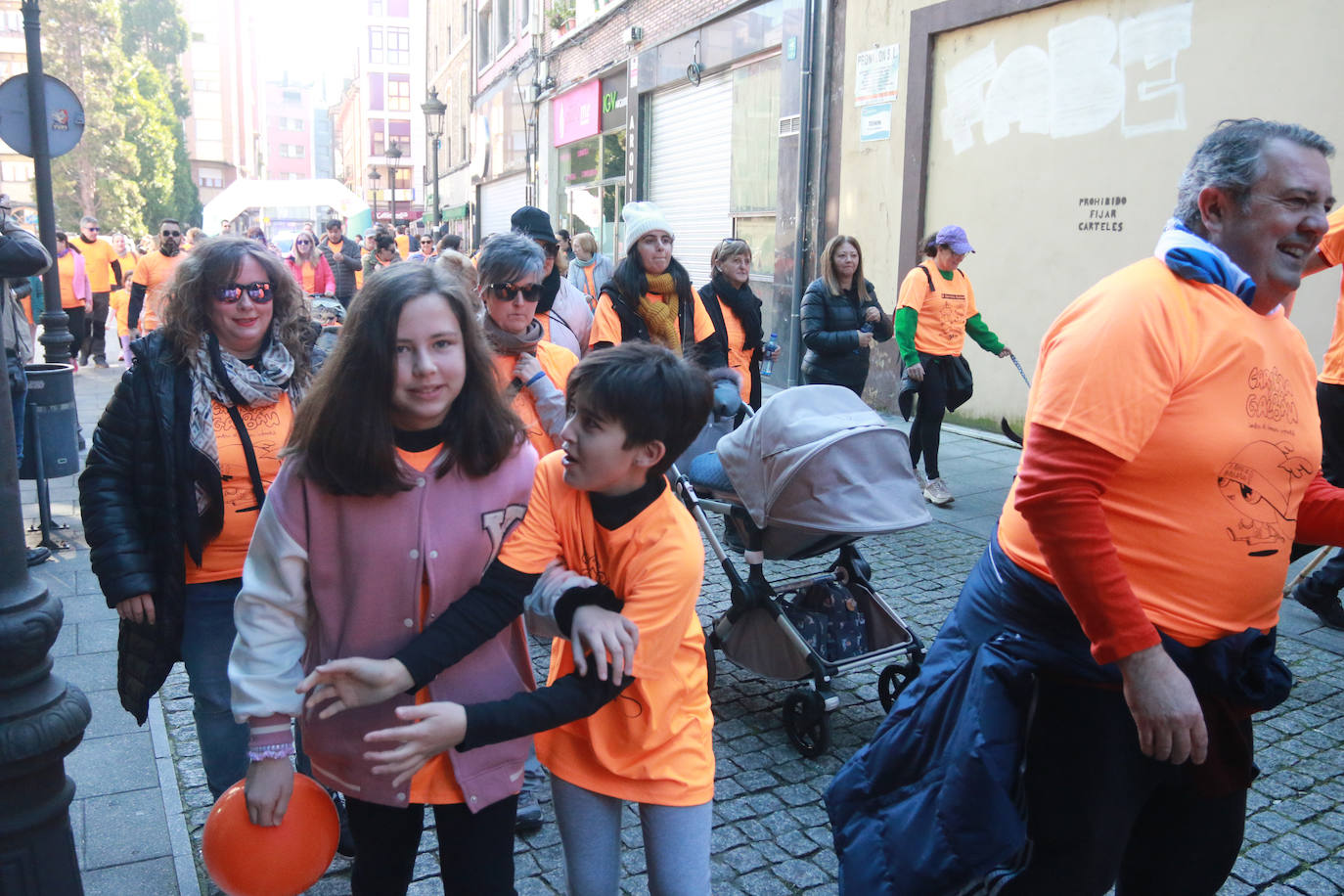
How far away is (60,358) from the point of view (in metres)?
8.61

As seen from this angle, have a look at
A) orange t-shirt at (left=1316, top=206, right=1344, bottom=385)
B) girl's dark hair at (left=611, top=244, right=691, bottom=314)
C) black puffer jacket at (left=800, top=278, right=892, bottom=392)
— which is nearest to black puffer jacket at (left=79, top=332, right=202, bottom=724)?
girl's dark hair at (left=611, top=244, right=691, bottom=314)

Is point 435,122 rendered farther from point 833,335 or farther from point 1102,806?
point 1102,806

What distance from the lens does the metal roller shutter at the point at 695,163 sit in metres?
15.1

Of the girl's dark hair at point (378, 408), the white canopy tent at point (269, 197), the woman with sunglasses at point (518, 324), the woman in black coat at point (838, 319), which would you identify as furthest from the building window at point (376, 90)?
the girl's dark hair at point (378, 408)

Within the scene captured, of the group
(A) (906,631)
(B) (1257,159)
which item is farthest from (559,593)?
(A) (906,631)

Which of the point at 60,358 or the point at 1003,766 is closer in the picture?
the point at 1003,766

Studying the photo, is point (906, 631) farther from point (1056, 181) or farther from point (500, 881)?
point (1056, 181)

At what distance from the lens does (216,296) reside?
2801 millimetres

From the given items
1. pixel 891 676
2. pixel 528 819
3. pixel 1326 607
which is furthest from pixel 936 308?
pixel 528 819

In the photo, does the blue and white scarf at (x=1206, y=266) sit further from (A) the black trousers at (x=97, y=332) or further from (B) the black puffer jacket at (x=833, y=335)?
(A) the black trousers at (x=97, y=332)

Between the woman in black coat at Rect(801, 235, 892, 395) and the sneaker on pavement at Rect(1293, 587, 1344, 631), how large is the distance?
3193 millimetres

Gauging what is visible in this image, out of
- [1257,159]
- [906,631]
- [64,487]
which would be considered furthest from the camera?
[64,487]

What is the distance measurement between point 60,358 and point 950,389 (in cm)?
728

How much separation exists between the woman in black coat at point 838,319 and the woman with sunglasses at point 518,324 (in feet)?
13.5
